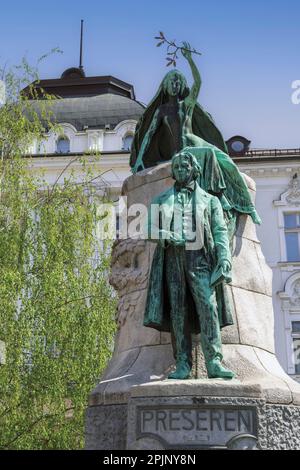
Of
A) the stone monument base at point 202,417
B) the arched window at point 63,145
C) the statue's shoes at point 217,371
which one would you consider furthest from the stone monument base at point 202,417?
the arched window at point 63,145

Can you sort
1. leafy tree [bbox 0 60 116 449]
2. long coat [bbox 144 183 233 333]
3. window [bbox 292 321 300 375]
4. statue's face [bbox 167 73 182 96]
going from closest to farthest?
long coat [bbox 144 183 233 333] < statue's face [bbox 167 73 182 96] < leafy tree [bbox 0 60 116 449] < window [bbox 292 321 300 375]

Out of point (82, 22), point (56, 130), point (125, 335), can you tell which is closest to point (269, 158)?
point (56, 130)

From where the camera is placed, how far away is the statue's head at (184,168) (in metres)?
6.07

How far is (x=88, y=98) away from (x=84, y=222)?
12904 mm

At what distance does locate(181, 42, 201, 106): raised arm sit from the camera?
7070 millimetres

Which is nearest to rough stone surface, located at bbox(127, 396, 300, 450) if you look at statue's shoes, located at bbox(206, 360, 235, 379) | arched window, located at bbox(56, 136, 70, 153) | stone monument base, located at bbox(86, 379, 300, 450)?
stone monument base, located at bbox(86, 379, 300, 450)

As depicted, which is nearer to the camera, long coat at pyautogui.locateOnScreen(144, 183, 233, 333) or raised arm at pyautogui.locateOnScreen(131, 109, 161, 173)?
long coat at pyautogui.locateOnScreen(144, 183, 233, 333)

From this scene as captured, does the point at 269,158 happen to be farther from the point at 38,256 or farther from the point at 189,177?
the point at 189,177

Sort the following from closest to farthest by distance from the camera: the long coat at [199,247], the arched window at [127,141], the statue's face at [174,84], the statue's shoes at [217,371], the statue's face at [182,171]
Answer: the statue's shoes at [217,371] → the long coat at [199,247] → the statue's face at [182,171] → the statue's face at [174,84] → the arched window at [127,141]

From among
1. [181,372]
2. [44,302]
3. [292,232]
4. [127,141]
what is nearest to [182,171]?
[181,372]

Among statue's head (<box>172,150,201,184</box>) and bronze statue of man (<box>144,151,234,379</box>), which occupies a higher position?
statue's head (<box>172,150,201,184</box>)

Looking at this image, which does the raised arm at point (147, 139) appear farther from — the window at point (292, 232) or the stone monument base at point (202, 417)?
the window at point (292, 232)

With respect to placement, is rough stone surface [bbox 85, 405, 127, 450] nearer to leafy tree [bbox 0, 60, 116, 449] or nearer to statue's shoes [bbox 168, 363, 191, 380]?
statue's shoes [bbox 168, 363, 191, 380]

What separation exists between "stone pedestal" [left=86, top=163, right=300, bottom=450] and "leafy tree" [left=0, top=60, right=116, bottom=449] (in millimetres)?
6143
